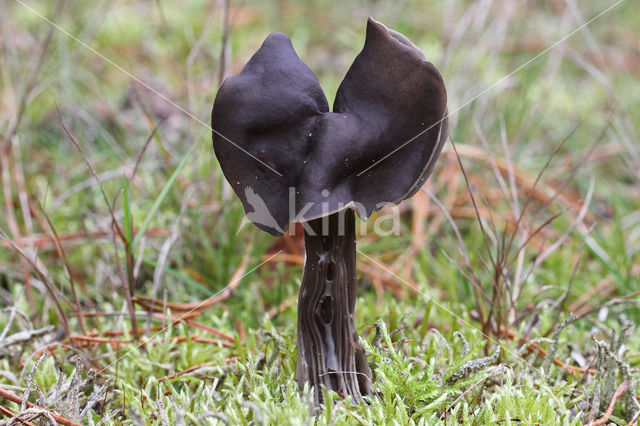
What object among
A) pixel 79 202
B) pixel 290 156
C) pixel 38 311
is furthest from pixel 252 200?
pixel 79 202

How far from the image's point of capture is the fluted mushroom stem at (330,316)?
1.44 meters

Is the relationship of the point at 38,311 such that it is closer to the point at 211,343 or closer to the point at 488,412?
the point at 211,343

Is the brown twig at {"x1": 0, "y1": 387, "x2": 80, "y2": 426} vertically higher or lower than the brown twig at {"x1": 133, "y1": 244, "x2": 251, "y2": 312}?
lower

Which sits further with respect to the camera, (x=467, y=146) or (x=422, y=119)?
(x=467, y=146)

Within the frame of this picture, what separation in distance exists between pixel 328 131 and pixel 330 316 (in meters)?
0.52

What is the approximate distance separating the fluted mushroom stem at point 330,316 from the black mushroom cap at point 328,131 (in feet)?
0.59

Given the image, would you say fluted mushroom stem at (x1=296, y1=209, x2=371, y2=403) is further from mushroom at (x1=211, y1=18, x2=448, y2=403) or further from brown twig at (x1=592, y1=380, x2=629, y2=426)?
brown twig at (x1=592, y1=380, x2=629, y2=426)

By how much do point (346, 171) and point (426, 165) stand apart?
0.18 metres

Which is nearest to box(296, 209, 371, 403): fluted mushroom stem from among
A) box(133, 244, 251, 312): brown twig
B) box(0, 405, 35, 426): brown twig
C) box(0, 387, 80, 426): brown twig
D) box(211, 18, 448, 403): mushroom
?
box(211, 18, 448, 403): mushroom

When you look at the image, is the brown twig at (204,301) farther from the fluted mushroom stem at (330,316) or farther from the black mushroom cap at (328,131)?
the black mushroom cap at (328,131)

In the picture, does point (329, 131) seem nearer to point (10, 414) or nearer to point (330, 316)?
point (330, 316)

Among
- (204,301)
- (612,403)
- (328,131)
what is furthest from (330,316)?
(612,403)

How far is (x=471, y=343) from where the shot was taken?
6.08 ft

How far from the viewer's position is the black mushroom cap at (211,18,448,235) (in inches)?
49.4
